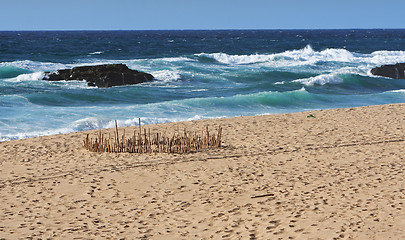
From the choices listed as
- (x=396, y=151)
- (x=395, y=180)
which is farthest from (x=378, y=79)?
(x=395, y=180)

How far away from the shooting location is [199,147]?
901cm

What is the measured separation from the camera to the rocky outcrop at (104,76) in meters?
21.9

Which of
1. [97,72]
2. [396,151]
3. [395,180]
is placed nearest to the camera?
[395,180]

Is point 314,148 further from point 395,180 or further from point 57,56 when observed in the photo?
point 57,56

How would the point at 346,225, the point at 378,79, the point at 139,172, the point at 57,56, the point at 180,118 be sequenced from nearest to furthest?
the point at 346,225, the point at 139,172, the point at 180,118, the point at 378,79, the point at 57,56

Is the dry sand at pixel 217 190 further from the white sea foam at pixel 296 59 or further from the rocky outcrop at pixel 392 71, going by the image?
the white sea foam at pixel 296 59

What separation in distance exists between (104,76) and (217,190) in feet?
52.8

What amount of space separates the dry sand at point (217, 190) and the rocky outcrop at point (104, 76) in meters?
11.6

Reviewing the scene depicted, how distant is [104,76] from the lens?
22.0 metres

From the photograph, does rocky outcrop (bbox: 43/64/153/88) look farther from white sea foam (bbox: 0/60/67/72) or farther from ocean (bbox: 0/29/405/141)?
white sea foam (bbox: 0/60/67/72)

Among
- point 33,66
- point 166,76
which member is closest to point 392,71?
point 166,76

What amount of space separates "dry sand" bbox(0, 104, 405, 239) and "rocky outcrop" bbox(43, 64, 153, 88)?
11.6 m

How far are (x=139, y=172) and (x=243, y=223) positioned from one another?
2543mm

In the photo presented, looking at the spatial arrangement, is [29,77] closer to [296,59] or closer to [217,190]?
[217,190]
